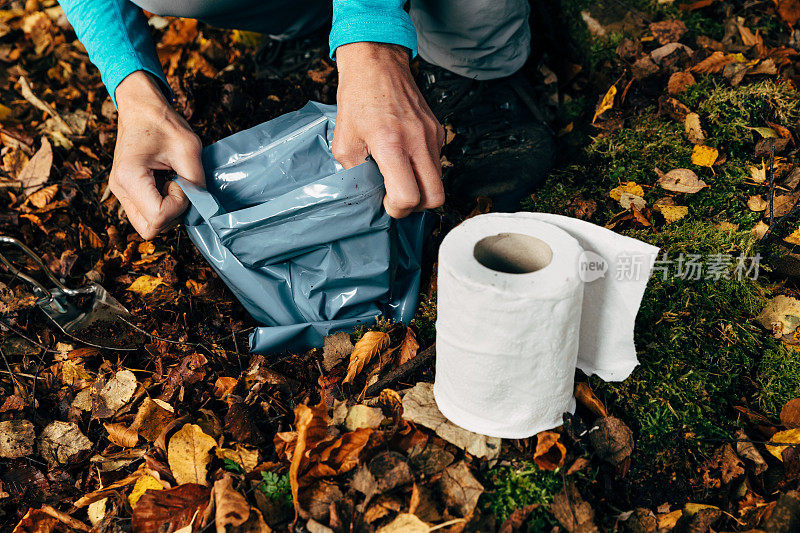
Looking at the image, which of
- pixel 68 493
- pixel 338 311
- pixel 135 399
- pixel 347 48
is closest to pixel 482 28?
pixel 347 48

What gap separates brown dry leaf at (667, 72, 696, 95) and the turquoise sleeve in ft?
4.46

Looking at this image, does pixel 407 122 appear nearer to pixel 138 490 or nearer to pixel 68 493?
pixel 138 490

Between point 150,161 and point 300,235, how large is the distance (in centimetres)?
58

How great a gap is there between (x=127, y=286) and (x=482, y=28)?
1.83 meters

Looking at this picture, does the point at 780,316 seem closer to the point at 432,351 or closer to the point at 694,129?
the point at 694,129

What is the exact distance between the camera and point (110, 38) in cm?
205

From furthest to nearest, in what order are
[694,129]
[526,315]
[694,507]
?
[694,129] < [694,507] < [526,315]

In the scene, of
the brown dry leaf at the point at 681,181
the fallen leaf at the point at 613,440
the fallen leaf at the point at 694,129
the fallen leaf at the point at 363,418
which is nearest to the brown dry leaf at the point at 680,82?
the fallen leaf at the point at 694,129

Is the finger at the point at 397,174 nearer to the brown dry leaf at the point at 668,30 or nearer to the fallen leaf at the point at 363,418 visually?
the fallen leaf at the point at 363,418

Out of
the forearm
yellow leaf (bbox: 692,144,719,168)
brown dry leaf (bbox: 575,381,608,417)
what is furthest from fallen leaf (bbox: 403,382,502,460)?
the forearm

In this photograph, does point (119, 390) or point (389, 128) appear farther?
point (119, 390)

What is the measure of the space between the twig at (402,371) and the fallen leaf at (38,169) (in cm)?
209

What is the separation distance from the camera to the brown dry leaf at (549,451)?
1.43 metres

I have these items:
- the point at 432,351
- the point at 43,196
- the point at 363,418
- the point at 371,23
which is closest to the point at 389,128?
the point at 371,23
